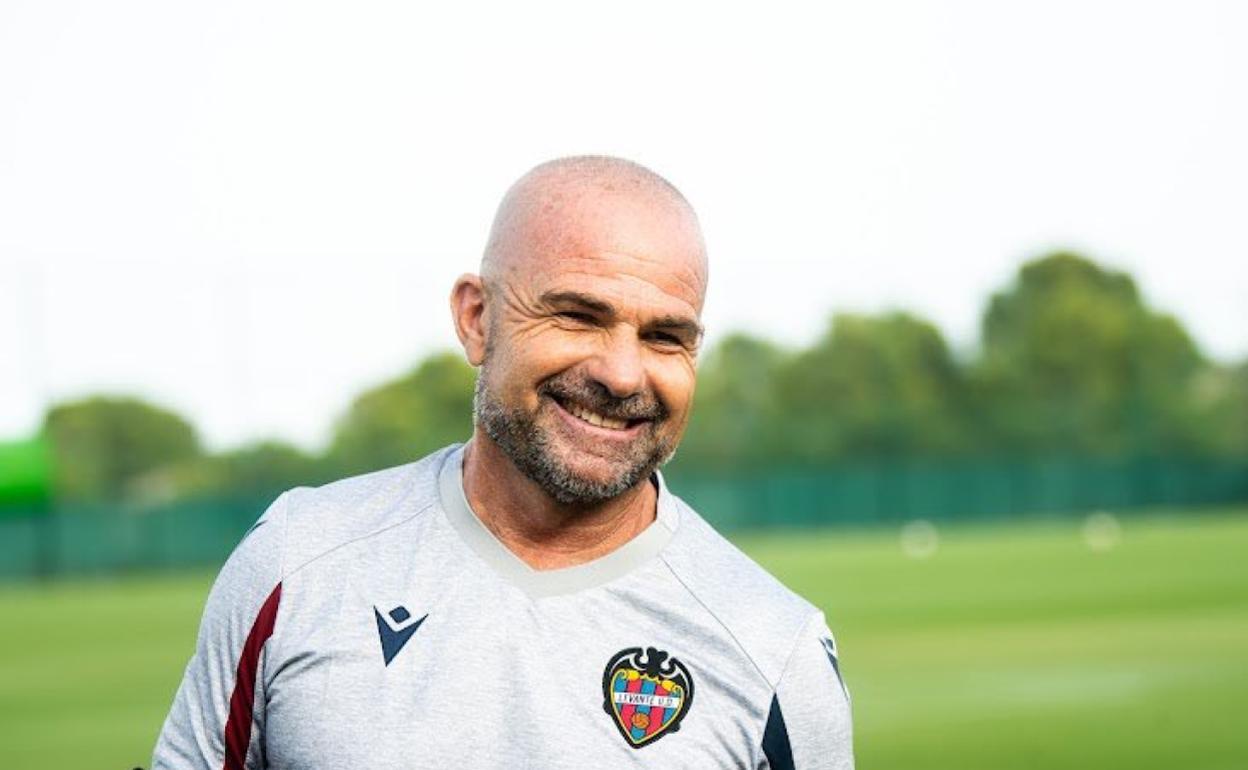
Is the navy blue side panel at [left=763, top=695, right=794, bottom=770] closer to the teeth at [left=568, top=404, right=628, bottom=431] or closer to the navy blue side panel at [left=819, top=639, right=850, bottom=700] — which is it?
the navy blue side panel at [left=819, top=639, right=850, bottom=700]

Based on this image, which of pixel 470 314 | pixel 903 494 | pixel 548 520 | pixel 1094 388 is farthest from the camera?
pixel 1094 388

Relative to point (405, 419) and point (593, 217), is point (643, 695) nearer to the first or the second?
point (593, 217)

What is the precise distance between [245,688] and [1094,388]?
120 ft

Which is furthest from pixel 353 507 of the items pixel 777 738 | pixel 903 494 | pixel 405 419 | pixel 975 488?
pixel 975 488

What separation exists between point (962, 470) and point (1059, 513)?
6.99ft

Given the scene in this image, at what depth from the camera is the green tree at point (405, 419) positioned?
3119 cm

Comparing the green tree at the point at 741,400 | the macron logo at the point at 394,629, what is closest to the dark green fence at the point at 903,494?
the green tree at the point at 741,400

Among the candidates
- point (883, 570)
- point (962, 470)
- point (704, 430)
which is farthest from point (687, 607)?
point (962, 470)

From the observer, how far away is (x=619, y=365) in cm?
306

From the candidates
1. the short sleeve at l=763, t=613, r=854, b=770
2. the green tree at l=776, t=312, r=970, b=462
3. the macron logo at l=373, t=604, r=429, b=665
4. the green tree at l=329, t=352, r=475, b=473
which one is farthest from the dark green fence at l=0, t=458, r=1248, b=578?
the short sleeve at l=763, t=613, r=854, b=770

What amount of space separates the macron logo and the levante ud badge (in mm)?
318

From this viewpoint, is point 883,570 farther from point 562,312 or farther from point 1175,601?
point 562,312

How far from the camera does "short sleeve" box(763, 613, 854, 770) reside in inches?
123

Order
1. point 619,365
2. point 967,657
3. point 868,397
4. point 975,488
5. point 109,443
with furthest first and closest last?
point 868,397, point 975,488, point 109,443, point 967,657, point 619,365
